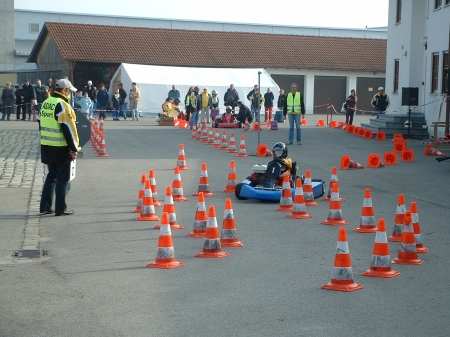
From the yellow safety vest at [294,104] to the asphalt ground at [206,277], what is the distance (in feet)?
33.2

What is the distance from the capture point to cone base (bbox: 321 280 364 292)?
291 inches

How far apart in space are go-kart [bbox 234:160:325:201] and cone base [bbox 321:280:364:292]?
17.9 ft

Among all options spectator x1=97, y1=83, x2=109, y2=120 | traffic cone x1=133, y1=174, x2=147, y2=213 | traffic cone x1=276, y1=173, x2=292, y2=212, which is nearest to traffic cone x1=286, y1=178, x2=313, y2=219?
traffic cone x1=276, y1=173, x2=292, y2=212

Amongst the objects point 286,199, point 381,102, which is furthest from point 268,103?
point 286,199

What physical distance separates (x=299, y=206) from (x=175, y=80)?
35192 millimetres

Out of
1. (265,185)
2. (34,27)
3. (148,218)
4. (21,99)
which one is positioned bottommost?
(148,218)

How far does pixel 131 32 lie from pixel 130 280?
1942 inches

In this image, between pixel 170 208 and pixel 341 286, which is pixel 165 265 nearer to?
pixel 170 208

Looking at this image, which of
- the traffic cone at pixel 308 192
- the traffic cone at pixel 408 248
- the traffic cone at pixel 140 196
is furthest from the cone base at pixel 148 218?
A: the traffic cone at pixel 408 248

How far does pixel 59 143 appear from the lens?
11898 millimetres

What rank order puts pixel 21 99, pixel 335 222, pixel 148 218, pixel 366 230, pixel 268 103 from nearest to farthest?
1. pixel 366 230
2. pixel 335 222
3. pixel 148 218
4. pixel 21 99
5. pixel 268 103

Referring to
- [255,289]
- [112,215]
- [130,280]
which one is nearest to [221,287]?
[255,289]

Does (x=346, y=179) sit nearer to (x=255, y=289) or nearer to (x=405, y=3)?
(x=255, y=289)

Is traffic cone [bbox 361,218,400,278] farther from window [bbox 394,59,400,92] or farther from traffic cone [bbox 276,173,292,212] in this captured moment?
window [bbox 394,59,400,92]
